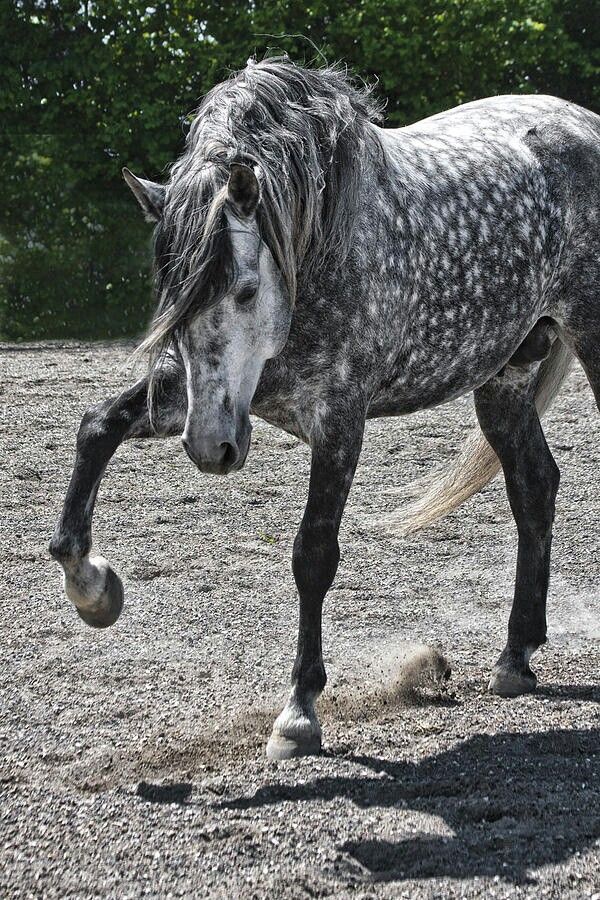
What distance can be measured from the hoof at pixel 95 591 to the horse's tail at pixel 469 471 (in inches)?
73.6

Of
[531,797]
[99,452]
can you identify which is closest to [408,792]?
[531,797]

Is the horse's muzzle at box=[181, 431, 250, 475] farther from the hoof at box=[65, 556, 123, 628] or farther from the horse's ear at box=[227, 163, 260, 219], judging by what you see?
the hoof at box=[65, 556, 123, 628]

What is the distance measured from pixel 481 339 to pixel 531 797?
1.62 meters

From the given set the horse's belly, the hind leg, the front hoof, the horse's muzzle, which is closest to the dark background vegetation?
the hind leg

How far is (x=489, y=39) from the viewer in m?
11.8

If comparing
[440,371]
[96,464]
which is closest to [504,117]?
[440,371]

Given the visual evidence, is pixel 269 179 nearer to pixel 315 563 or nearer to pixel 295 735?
pixel 315 563

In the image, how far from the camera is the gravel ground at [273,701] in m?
2.69

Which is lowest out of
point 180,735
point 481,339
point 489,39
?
point 180,735

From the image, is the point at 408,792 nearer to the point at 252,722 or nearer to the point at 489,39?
the point at 252,722

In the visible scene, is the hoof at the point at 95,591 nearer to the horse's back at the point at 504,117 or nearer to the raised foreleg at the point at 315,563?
the raised foreleg at the point at 315,563

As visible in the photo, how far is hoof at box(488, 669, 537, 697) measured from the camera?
13.8ft

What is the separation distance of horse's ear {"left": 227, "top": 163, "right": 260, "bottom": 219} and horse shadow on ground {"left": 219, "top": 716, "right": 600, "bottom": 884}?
1665mm

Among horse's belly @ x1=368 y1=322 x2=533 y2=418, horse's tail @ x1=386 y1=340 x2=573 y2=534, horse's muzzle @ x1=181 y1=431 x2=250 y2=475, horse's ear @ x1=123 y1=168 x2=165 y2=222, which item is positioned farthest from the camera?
horse's tail @ x1=386 y1=340 x2=573 y2=534
